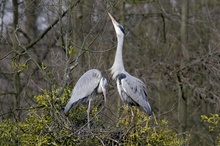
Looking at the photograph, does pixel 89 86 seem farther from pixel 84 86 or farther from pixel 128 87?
pixel 128 87

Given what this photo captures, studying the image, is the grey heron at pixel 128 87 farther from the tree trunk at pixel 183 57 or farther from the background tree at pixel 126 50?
the tree trunk at pixel 183 57

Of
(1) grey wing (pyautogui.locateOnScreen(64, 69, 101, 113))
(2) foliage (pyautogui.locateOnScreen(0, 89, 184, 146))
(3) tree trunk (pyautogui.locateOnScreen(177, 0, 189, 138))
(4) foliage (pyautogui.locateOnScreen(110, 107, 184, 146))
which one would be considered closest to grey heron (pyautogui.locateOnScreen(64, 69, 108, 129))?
(1) grey wing (pyautogui.locateOnScreen(64, 69, 101, 113))

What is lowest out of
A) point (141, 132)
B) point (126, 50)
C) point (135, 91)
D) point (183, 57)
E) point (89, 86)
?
point (126, 50)

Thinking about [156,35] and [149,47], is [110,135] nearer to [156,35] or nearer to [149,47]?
[149,47]

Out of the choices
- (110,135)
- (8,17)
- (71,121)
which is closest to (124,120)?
(110,135)

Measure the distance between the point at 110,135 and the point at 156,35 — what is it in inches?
342

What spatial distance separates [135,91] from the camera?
7.24 meters

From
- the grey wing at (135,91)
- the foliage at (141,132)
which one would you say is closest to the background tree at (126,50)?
the grey wing at (135,91)

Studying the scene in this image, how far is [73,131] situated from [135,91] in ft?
6.27

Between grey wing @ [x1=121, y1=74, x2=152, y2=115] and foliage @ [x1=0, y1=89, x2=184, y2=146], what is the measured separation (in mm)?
1249

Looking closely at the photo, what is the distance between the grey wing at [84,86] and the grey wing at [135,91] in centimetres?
48

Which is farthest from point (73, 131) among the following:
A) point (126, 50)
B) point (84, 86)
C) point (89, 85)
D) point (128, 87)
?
point (126, 50)

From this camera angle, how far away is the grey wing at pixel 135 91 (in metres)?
7.18

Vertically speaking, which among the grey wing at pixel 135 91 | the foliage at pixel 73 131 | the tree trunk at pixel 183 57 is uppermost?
the foliage at pixel 73 131
